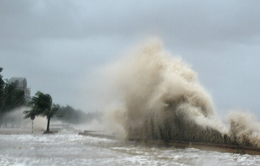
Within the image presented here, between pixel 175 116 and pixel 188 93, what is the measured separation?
158 centimetres

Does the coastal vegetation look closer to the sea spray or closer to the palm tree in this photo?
the palm tree

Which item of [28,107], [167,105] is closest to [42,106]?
[167,105]

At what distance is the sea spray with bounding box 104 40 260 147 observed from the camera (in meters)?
14.0

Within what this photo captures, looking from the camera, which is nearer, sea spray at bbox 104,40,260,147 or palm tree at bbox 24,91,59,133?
sea spray at bbox 104,40,260,147

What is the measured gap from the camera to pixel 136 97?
2138 cm

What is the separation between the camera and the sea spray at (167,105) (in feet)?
45.9

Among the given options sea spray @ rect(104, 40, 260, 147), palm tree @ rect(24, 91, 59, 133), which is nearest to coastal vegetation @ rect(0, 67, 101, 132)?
palm tree @ rect(24, 91, 59, 133)

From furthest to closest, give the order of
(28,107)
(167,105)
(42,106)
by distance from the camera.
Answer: (28,107)
(42,106)
(167,105)

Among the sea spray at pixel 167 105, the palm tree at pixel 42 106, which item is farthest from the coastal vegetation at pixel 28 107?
the sea spray at pixel 167 105

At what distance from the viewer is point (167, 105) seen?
58.6 feet

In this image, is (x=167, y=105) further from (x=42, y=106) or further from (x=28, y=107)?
(x=28, y=107)

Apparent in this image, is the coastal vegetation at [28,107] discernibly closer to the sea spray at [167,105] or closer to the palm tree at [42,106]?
the palm tree at [42,106]

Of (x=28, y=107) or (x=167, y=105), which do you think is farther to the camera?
(x=28, y=107)

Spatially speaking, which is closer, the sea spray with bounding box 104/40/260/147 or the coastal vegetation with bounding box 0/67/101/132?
the sea spray with bounding box 104/40/260/147
